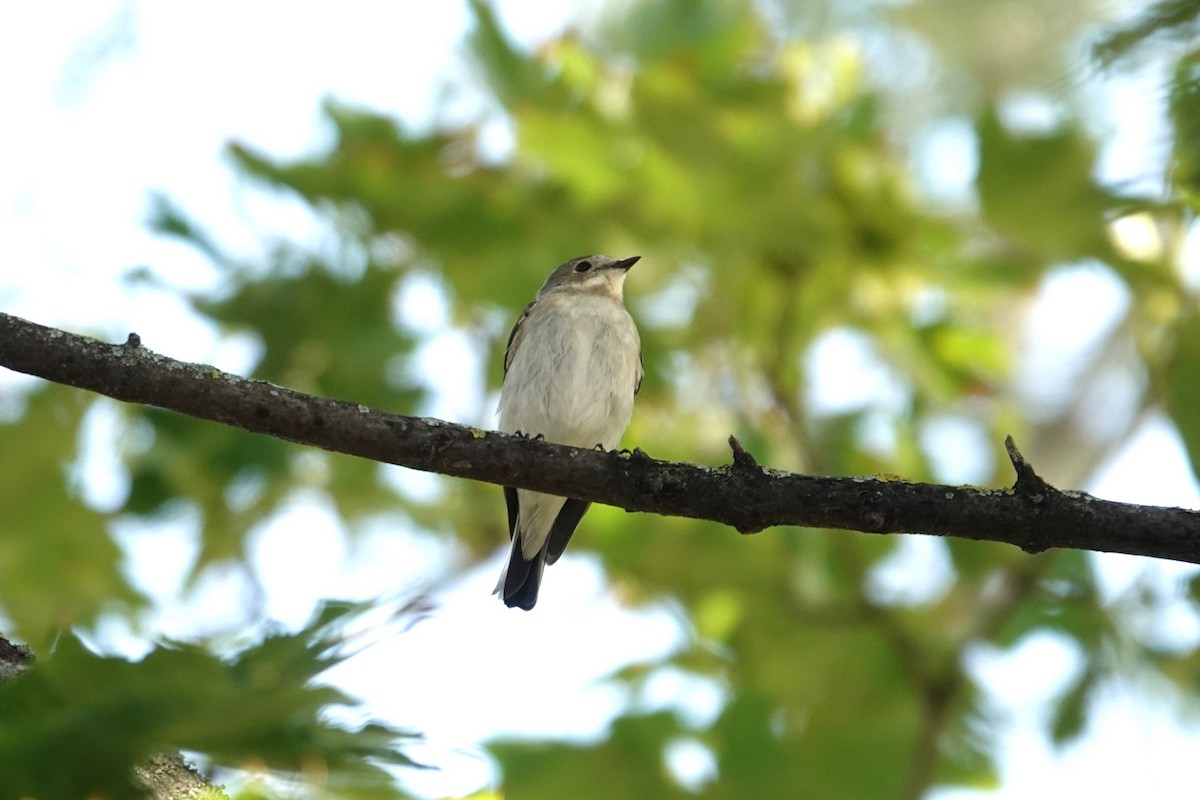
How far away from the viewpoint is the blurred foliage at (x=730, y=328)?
6309mm

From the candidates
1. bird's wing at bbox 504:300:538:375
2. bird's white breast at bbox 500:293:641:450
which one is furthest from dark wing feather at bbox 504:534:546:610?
bird's wing at bbox 504:300:538:375

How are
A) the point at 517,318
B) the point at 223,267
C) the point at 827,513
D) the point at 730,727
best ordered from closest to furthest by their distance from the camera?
the point at 827,513 → the point at 730,727 → the point at 223,267 → the point at 517,318

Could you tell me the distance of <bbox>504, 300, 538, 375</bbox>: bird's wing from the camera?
287 inches

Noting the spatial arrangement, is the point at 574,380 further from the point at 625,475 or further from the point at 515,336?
the point at 625,475

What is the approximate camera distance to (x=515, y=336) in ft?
24.2

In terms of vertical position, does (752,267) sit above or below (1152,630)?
above

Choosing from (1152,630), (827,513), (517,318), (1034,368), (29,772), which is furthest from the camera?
(1034,368)

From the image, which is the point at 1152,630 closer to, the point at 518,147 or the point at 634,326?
the point at 634,326

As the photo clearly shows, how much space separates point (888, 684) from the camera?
263 inches

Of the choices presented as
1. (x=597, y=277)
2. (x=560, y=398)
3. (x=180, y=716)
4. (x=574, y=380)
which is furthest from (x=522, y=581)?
(x=180, y=716)

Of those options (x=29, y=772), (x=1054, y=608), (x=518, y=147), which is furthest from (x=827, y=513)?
(x=518, y=147)

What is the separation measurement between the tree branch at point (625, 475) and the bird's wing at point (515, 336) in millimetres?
3592

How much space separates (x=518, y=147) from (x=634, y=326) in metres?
1.33

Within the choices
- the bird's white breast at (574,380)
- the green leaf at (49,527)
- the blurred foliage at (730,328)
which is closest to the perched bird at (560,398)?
the bird's white breast at (574,380)
